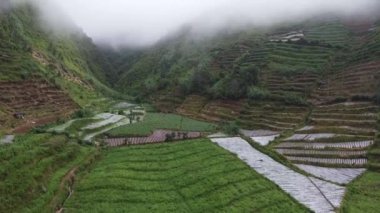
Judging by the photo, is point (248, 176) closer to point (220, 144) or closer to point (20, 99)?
point (220, 144)

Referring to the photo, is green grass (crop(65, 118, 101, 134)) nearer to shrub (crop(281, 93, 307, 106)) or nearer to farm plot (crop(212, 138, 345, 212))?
farm plot (crop(212, 138, 345, 212))

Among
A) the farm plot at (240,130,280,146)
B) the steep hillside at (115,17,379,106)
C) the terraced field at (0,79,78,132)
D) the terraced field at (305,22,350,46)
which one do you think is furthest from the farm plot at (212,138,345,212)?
the terraced field at (305,22,350,46)

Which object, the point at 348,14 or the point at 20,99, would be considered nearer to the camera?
the point at 20,99

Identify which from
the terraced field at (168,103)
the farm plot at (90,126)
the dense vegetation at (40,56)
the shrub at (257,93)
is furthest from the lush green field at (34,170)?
the terraced field at (168,103)

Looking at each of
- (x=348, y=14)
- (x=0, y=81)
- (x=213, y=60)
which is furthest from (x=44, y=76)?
(x=348, y=14)

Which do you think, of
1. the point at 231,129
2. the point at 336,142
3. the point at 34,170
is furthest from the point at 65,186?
the point at 231,129
